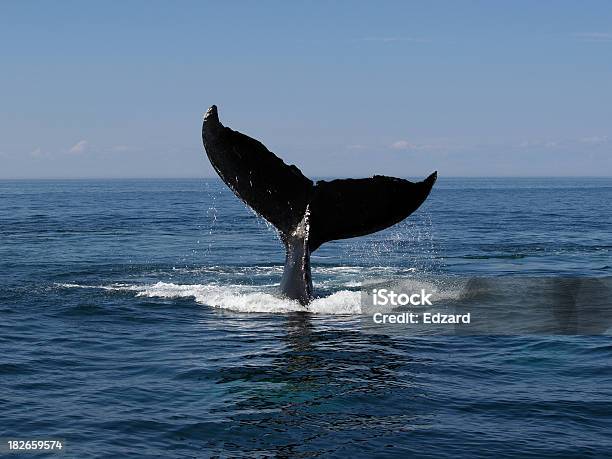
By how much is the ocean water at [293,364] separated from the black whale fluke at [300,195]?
131 cm

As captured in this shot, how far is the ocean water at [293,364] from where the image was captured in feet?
25.9

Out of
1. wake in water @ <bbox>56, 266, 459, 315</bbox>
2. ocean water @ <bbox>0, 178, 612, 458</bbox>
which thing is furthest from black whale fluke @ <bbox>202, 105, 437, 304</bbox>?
ocean water @ <bbox>0, 178, 612, 458</bbox>

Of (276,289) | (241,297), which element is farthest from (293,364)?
(276,289)

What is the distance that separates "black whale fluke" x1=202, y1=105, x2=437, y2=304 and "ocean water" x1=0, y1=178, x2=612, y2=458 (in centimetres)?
131

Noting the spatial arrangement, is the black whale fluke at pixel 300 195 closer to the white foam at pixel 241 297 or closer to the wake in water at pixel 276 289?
the white foam at pixel 241 297

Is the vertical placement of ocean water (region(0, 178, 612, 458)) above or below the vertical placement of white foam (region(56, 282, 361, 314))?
Answer: below

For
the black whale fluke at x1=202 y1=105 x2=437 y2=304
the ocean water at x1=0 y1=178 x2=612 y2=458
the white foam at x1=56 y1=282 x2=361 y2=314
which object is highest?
the black whale fluke at x1=202 y1=105 x2=437 y2=304

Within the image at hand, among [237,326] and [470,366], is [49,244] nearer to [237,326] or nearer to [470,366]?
[237,326]

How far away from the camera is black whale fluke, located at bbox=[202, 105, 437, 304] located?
11688 mm

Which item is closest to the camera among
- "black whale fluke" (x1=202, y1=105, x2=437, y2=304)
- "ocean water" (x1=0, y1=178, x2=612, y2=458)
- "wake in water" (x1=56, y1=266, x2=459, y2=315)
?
"ocean water" (x1=0, y1=178, x2=612, y2=458)

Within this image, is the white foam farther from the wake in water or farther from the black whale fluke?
the black whale fluke

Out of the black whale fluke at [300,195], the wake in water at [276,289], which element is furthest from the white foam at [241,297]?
the black whale fluke at [300,195]

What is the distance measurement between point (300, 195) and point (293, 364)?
9.70 ft

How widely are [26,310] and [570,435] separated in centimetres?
902
